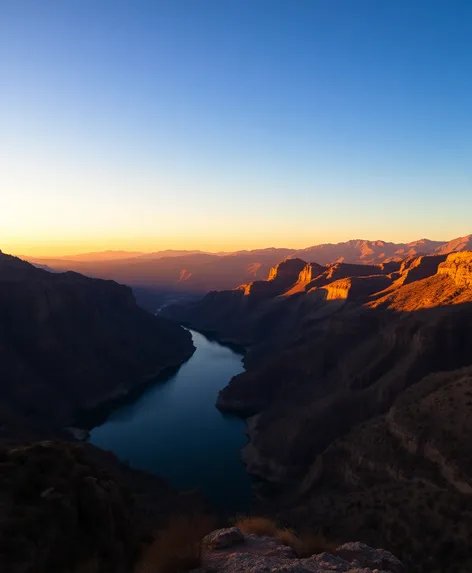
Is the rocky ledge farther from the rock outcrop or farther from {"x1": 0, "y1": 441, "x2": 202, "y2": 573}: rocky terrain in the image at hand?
the rock outcrop

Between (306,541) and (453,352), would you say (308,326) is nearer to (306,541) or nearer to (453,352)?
(453,352)

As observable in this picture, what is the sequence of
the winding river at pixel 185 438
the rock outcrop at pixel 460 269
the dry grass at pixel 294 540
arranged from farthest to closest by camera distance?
the rock outcrop at pixel 460 269 < the winding river at pixel 185 438 < the dry grass at pixel 294 540

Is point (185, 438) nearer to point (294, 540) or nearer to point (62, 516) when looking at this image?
point (294, 540)

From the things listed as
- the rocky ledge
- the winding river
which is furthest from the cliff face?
the rocky ledge

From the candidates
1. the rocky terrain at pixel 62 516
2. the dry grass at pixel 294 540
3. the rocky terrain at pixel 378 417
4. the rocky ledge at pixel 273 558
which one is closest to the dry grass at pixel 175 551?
the rocky ledge at pixel 273 558

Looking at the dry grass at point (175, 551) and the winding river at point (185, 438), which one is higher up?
the dry grass at point (175, 551)

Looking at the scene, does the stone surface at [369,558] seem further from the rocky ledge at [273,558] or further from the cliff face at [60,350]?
the cliff face at [60,350]
